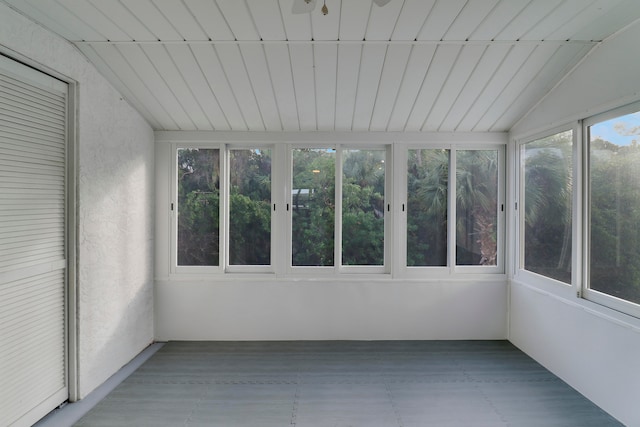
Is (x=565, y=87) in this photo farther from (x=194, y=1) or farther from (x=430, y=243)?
(x=194, y=1)

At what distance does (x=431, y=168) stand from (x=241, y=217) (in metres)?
2.15

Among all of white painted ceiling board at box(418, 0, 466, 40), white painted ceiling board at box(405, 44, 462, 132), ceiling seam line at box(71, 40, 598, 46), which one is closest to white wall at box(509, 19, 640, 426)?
ceiling seam line at box(71, 40, 598, 46)

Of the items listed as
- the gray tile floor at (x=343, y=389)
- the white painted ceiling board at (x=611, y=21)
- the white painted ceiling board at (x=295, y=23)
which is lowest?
the gray tile floor at (x=343, y=389)

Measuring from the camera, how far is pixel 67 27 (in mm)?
2318

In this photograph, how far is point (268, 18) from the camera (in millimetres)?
2291

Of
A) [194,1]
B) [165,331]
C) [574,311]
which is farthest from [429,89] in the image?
[165,331]

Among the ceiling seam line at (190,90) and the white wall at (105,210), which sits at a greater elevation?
the ceiling seam line at (190,90)

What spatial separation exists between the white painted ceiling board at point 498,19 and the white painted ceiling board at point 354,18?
30.0 inches

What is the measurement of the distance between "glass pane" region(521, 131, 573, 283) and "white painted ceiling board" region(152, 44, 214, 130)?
3.19 metres

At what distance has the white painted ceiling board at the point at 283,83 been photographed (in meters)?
2.64

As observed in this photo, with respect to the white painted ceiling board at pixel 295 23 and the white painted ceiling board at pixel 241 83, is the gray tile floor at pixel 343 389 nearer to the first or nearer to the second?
the white painted ceiling board at pixel 241 83

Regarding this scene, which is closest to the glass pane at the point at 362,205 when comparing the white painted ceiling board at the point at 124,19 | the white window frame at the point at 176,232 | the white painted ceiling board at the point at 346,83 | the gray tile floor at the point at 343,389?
the white painted ceiling board at the point at 346,83

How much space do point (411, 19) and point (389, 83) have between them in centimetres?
71

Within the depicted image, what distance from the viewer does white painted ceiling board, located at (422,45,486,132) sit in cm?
264
